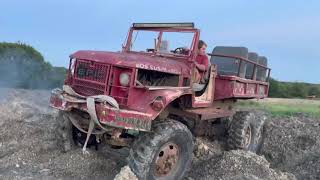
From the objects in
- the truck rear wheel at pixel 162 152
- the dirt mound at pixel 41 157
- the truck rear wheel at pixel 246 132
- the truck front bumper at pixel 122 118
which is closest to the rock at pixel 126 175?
the truck rear wheel at pixel 162 152

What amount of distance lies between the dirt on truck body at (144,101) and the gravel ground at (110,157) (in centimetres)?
39

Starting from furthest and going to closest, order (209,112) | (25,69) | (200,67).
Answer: (25,69), (209,112), (200,67)

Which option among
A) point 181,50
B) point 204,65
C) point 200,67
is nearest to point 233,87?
point 204,65

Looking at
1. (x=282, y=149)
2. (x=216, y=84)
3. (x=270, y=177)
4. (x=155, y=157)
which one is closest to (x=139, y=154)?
(x=155, y=157)

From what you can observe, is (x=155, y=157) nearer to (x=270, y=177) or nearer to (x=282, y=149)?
(x=270, y=177)

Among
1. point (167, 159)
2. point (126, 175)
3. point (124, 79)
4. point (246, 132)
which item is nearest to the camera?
point (126, 175)

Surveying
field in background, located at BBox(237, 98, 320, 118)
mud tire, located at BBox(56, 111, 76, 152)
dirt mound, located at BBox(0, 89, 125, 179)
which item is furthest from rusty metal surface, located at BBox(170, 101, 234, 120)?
field in background, located at BBox(237, 98, 320, 118)

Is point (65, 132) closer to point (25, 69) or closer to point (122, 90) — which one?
point (122, 90)

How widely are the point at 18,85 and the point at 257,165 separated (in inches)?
440

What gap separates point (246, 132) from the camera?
11.3 meters

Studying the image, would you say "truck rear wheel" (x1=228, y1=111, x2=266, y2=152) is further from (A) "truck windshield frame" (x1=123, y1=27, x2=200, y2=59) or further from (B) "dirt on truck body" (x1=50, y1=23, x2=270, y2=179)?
(A) "truck windshield frame" (x1=123, y1=27, x2=200, y2=59)

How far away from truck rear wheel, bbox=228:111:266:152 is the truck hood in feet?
8.26

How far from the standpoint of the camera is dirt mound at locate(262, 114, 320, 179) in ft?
31.9

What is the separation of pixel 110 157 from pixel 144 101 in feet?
5.46
